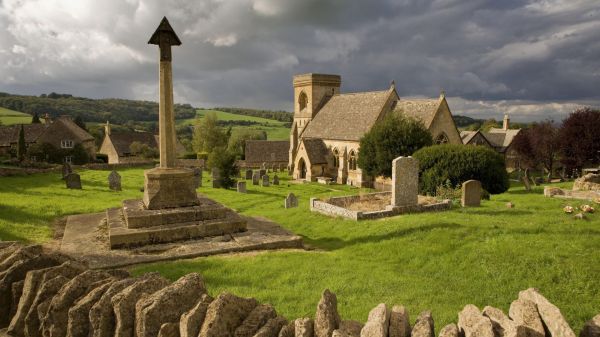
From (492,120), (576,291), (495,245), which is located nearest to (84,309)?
(576,291)

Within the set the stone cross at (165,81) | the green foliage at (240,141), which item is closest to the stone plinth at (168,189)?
the stone cross at (165,81)

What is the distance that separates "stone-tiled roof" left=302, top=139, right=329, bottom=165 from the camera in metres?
43.4

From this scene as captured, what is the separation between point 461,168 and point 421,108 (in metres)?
14.2

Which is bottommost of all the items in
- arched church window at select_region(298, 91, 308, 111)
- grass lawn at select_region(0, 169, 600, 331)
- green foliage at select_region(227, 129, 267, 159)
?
grass lawn at select_region(0, 169, 600, 331)

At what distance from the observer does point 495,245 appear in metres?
10.6

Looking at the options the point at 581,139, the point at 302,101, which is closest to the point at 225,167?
the point at 302,101

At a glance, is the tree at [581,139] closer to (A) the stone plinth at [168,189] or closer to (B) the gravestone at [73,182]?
(A) the stone plinth at [168,189]

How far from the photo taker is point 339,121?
4478cm

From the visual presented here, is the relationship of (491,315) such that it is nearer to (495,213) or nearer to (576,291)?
(576,291)

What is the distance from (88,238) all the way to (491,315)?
11877mm

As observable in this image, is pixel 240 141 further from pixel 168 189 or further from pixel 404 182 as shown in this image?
pixel 168 189

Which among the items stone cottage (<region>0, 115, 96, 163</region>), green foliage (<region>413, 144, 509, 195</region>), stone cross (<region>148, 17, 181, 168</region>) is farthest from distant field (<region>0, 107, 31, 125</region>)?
green foliage (<region>413, 144, 509, 195</region>)

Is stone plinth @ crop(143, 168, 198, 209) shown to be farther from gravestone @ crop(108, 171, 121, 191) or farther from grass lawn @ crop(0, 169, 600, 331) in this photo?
gravestone @ crop(108, 171, 121, 191)

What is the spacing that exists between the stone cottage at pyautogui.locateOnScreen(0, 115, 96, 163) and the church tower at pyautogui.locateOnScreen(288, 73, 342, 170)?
26237mm
